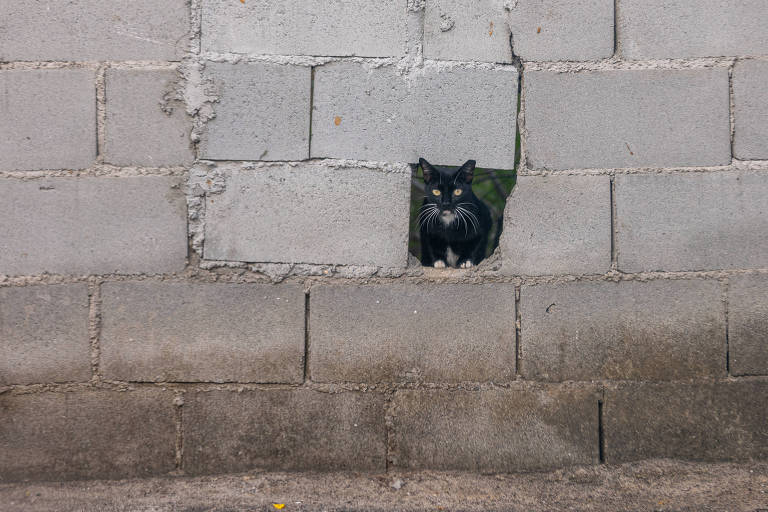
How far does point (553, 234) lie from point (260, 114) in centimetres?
127

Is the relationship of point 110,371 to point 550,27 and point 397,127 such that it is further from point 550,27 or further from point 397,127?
point 550,27

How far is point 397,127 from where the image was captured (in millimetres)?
1973

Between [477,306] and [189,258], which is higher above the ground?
[189,258]

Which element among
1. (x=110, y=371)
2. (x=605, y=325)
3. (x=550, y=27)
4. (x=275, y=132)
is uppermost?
(x=550, y=27)

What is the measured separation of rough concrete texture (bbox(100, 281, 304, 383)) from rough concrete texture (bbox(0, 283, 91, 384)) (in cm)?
10

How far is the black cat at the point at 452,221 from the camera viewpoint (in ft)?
6.73

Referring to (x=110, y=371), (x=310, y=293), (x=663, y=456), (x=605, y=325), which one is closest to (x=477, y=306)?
(x=605, y=325)

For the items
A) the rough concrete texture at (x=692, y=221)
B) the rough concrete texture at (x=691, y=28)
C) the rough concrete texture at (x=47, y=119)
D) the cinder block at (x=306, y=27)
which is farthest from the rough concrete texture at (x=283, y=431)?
the rough concrete texture at (x=691, y=28)

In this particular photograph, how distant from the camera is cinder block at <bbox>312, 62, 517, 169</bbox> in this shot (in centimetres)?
196

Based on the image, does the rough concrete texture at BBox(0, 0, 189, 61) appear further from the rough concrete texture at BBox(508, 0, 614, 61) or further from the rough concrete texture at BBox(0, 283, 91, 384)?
the rough concrete texture at BBox(508, 0, 614, 61)

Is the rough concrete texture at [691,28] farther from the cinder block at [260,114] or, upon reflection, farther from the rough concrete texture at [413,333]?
the cinder block at [260,114]

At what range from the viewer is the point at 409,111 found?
1969mm

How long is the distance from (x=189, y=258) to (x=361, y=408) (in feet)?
3.00

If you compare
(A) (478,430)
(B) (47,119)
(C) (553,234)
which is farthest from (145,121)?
(A) (478,430)
